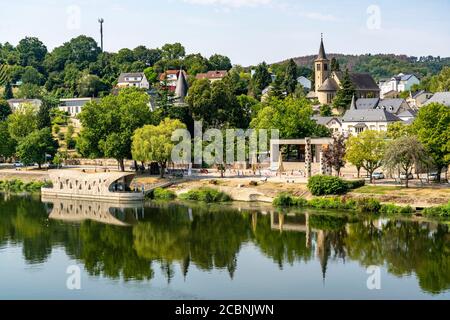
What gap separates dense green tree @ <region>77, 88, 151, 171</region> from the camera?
64.0m

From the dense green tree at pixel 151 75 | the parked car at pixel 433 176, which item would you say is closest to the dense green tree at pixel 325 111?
the dense green tree at pixel 151 75

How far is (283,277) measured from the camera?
110ft

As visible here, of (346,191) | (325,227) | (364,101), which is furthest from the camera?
(364,101)

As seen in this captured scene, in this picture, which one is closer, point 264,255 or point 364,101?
point 264,255

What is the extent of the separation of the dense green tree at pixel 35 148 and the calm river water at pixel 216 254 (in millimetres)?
17236

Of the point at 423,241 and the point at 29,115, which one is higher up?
the point at 29,115

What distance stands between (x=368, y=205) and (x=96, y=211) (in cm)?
1958

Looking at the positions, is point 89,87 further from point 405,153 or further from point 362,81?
point 405,153

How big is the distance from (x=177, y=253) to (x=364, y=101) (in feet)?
183

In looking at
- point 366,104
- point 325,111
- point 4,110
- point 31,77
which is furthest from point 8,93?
point 366,104

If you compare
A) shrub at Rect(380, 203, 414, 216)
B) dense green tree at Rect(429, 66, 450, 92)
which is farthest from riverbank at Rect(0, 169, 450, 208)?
dense green tree at Rect(429, 66, 450, 92)

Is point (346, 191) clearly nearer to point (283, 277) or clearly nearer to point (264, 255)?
point (264, 255)

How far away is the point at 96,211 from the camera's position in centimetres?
5278
